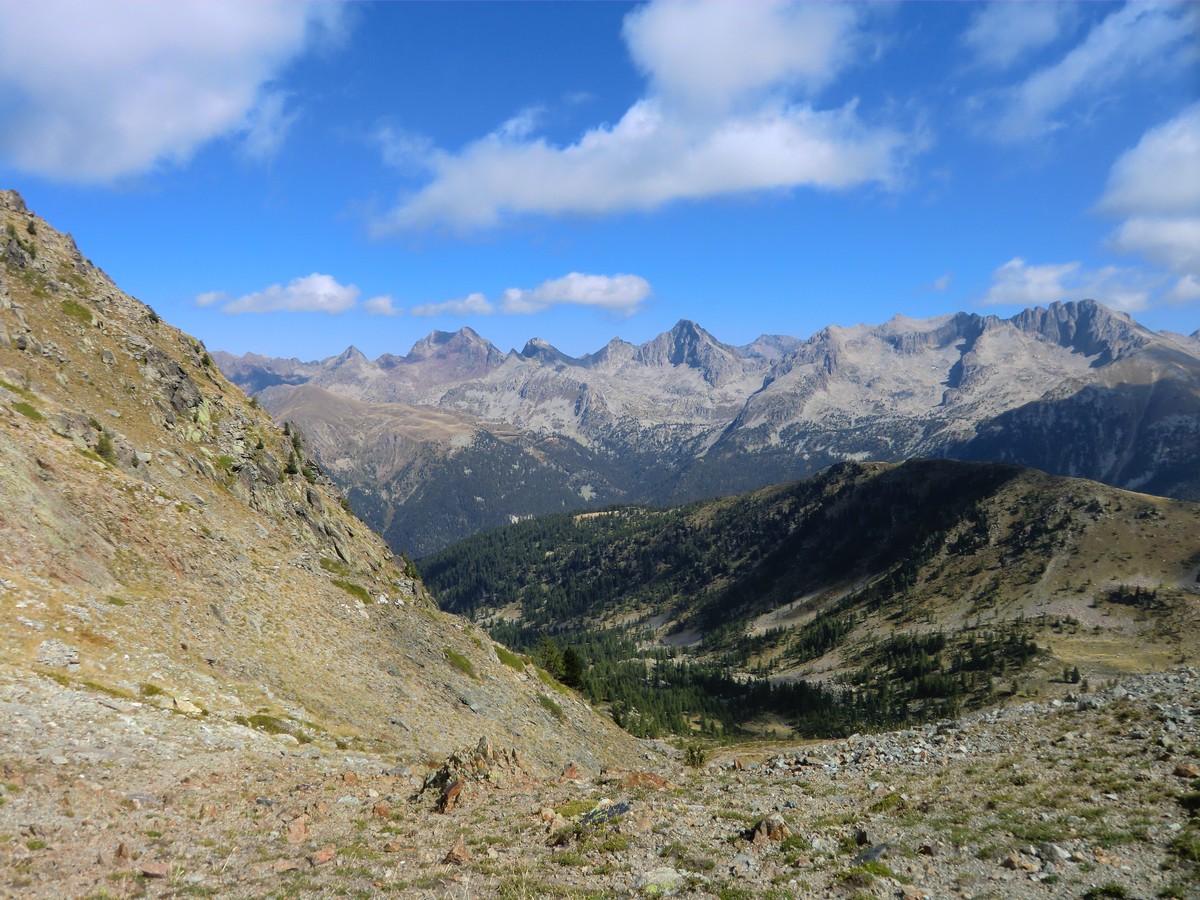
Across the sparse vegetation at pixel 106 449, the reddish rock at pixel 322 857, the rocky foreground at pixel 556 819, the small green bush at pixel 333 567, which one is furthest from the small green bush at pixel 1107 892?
the sparse vegetation at pixel 106 449

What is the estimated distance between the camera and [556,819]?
79.6 feet

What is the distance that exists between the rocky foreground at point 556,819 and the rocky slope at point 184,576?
4.50m

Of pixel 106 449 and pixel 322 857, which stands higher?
pixel 106 449

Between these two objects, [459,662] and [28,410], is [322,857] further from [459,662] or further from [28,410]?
[28,410]

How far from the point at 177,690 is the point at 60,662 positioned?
17.0 feet

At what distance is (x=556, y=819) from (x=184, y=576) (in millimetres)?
31773

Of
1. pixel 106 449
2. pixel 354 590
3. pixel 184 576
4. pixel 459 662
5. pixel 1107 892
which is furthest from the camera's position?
pixel 459 662

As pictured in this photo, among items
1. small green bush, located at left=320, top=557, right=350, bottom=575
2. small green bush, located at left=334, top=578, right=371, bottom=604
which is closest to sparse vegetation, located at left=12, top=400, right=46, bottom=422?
small green bush, located at left=320, top=557, right=350, bottom=575

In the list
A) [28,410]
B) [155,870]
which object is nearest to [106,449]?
[28,410]

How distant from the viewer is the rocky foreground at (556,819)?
18.2m

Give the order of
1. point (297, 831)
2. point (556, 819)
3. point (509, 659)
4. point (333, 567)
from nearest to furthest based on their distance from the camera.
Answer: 1. point (297, 831)
2. point (556, 819)
3. point (333, 567)
4. point (509, 659)

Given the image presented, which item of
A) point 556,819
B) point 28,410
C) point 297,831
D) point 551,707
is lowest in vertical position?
point 551,707

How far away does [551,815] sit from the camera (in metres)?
24.6

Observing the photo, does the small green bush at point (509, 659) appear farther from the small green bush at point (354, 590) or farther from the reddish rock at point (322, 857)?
the reddish rock at point (322, 857)
